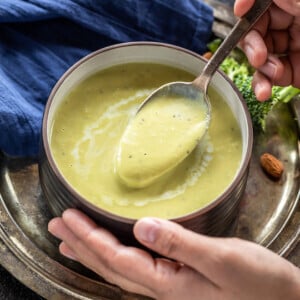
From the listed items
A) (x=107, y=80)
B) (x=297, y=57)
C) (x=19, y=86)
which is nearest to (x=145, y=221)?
(x=107, y=80)

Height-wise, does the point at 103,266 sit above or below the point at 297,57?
below

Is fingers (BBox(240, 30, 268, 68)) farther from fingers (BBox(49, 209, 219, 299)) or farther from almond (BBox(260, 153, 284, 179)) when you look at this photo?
fingers (BBox(49, 209, 219, 299))

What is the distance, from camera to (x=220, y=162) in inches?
60.7

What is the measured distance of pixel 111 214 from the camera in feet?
4.53

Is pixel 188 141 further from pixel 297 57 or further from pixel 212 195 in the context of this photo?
A: pixel 297 57

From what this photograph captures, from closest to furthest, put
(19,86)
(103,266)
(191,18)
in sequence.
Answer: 1. (103,266)
2. (19,86)
3. (191,18)

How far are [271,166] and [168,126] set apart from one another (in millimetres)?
363

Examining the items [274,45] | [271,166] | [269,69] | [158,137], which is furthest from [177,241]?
[274,45]

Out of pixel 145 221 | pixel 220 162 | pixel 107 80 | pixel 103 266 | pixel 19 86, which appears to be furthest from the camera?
pixel 19 86

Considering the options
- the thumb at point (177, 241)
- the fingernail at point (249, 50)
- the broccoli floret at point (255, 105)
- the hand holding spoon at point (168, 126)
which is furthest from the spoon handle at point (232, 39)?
the thumb at point (177, 241)

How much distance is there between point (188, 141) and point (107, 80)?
0.29m

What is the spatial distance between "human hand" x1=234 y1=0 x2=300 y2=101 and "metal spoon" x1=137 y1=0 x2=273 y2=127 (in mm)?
31

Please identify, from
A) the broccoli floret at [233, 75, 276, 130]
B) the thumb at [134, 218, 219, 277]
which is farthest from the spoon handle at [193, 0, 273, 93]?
the thumb at [134, 218, 219, 277]

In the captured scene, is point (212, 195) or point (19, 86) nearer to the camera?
point (212, 195)
